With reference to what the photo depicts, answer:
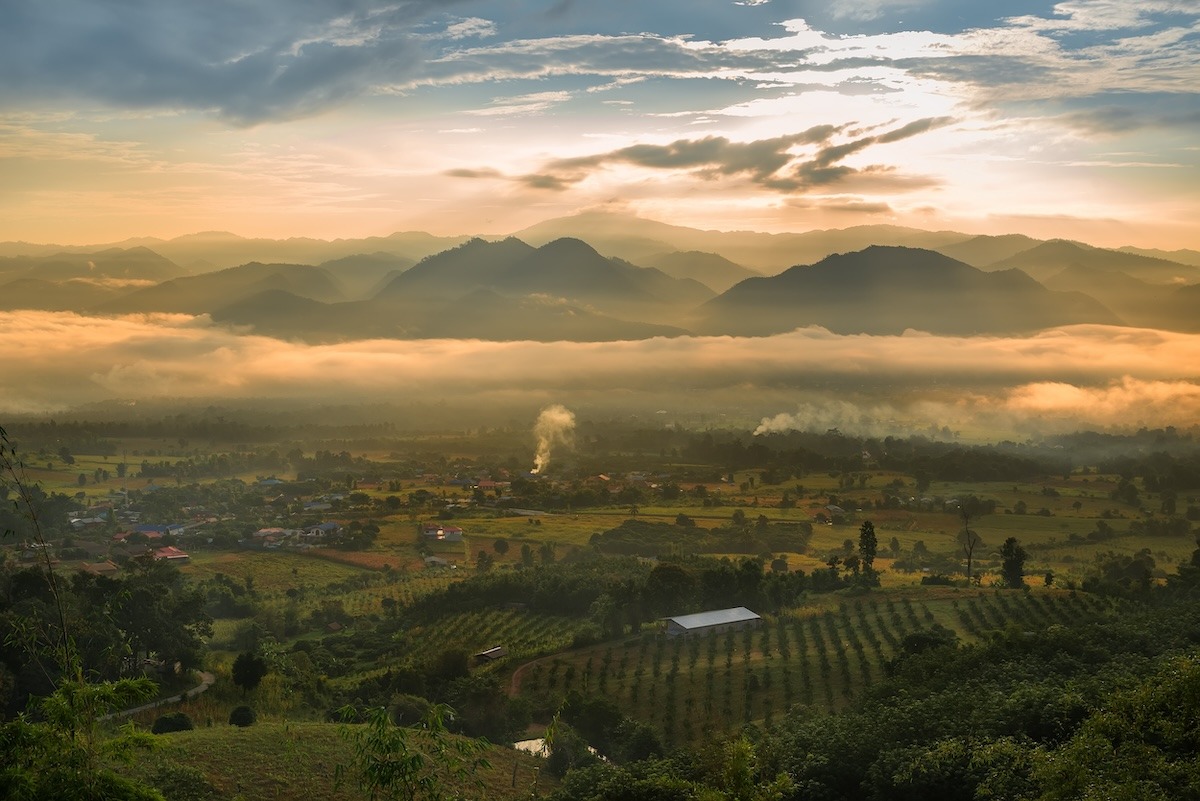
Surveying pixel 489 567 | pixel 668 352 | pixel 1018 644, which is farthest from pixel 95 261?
pixel 1018 644

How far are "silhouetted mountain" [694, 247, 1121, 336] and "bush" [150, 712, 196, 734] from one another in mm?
150761

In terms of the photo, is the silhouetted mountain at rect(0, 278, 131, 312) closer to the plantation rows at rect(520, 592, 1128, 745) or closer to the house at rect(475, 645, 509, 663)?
the house at rect(475, 645, 509, 663)

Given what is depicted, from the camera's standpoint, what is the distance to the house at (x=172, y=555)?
48.4 m

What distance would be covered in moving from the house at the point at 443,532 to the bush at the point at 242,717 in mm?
28239

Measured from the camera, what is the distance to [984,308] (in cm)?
16950

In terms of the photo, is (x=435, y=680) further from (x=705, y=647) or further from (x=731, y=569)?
(x=731, y=569)

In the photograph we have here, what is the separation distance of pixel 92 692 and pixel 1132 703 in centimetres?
1445

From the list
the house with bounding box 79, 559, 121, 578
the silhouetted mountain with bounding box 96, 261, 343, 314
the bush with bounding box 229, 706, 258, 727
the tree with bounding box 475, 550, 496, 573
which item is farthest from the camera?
the silhouetted mountain with bounding box 96, 261, 343, 314

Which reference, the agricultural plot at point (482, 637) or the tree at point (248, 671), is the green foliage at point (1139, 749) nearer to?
the agricultural plot at point (482, 637)

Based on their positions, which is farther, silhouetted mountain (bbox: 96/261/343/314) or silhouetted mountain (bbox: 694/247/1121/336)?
silhouetted mountain (bbox: 96/261/343/314)

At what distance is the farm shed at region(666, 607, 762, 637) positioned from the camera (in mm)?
34438

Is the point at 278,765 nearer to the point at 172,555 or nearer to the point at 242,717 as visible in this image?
the point at 242,717

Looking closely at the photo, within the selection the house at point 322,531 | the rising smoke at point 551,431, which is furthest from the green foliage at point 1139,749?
the rising smoke at point 551,431

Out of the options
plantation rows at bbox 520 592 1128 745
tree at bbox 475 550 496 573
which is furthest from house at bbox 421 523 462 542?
plantation rows at bbox 520 592 1128 745
